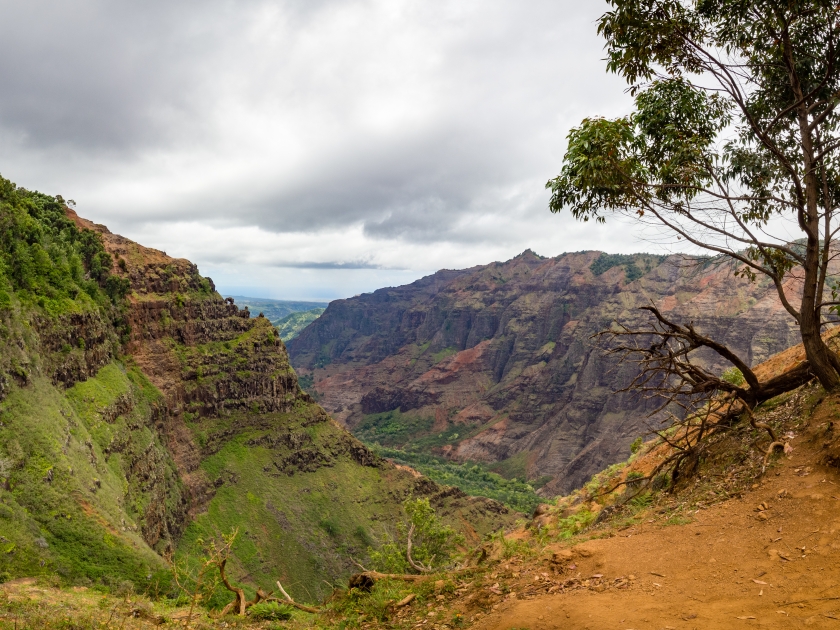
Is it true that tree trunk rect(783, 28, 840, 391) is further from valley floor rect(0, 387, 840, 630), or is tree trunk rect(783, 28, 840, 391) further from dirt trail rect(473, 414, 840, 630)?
dirt trail rect(473, 414, 840, 630)

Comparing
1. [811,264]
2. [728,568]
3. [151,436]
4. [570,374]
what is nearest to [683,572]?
[728,568]

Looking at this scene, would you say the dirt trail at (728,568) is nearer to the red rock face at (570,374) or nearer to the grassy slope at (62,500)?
the grassy slope at (62,500)

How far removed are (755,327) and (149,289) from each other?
119 m

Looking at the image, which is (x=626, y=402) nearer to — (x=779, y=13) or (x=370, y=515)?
(x=370, y=515)

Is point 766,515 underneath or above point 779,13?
underneath

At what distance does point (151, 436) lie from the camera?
53875 millimetres

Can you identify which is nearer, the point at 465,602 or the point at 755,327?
the point at 465,602

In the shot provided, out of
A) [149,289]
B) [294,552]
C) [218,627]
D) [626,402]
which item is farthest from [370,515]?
[626,402]

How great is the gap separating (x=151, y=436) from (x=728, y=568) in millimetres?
58062

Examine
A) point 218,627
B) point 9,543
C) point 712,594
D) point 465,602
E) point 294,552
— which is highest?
point 712,594

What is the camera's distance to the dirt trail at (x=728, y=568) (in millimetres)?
6363

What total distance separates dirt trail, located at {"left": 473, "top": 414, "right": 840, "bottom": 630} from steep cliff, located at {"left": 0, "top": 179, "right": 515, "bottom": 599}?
1144 inches

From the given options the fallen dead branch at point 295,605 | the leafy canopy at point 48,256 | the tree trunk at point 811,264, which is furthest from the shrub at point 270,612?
the leafy canopy at point 48,256

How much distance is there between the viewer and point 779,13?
32.9ft
